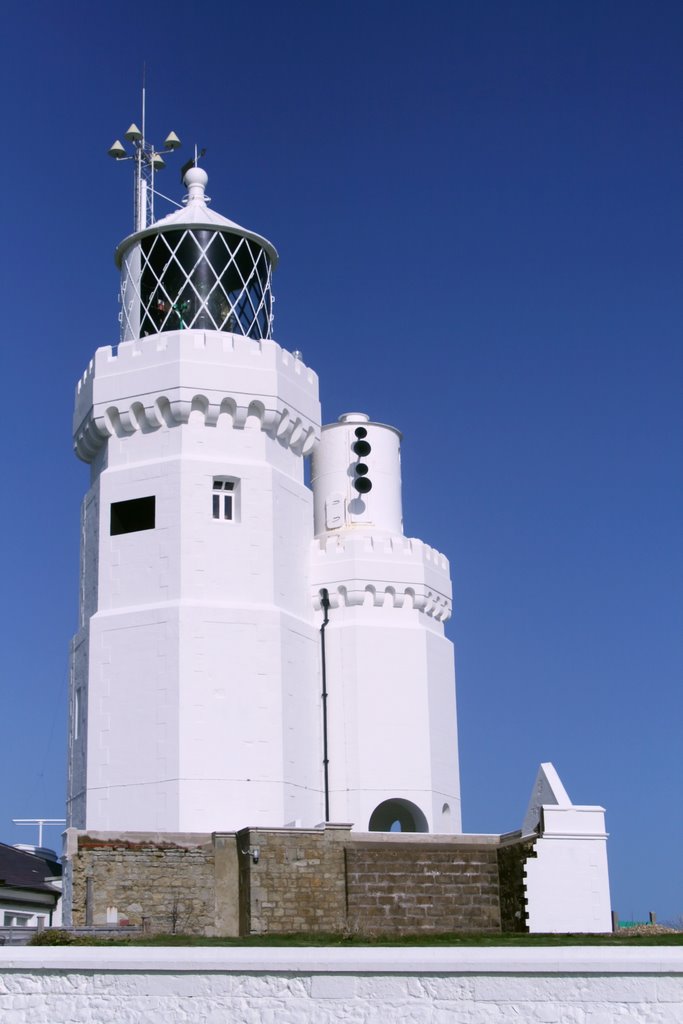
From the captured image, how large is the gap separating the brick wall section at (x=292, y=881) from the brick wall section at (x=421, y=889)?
0.86 ft

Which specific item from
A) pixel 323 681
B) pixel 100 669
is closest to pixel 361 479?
pixel 323 681

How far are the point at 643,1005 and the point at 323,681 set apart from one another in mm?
15946

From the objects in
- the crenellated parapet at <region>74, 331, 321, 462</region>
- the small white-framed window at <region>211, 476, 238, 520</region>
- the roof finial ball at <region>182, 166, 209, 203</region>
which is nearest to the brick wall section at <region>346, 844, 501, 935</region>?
the small white-framed window at <region>211, 476, 238, 520</region>

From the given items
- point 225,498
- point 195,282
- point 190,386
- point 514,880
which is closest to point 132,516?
point 225,498

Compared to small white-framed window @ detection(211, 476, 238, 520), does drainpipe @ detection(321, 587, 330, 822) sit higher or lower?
lower

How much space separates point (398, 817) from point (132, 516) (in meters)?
8.73

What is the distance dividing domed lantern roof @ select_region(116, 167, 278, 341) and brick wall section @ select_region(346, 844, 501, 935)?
36.7 feet

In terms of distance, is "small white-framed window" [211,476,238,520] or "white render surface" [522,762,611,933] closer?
"white render surface" [522,762,611,933]

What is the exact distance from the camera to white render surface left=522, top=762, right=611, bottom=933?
2170 cm

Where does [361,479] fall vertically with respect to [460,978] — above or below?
above

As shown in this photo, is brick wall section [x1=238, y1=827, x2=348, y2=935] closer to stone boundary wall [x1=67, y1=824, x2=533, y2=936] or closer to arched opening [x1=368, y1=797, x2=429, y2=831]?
stone boundary wall [x1=67, y1=824, x2=533, y2=936]

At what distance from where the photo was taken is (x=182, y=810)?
78.1 feet

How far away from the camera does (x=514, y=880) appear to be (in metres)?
22.2

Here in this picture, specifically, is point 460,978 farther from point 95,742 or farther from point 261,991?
point 95,742
